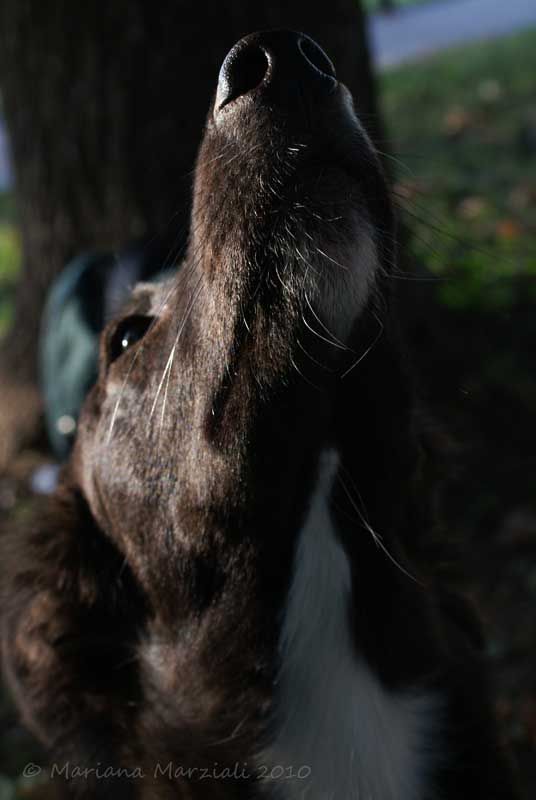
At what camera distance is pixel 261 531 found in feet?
8.44

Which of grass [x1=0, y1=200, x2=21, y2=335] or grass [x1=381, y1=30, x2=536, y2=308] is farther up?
grass [x1=0, y1=200, x2=21, y2=335]

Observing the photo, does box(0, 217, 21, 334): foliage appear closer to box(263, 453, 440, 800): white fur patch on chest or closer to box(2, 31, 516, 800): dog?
box(2, 31, 516, 800): dog

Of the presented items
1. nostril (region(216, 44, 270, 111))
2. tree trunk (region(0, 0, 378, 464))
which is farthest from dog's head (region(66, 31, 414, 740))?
tree trunk (region(0, 0, 378, 464))

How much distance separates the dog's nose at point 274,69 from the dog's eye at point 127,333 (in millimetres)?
964

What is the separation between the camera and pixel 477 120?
9180 mm

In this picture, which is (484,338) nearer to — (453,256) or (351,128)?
(453,256)

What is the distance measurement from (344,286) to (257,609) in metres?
0.99

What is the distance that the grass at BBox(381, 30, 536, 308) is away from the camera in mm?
5812

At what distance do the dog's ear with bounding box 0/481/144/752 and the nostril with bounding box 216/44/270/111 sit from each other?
1503 mm

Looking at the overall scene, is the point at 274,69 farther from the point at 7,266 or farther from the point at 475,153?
the point at 475,153

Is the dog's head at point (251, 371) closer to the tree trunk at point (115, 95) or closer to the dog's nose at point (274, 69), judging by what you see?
the dog's nose at point (274, 69)

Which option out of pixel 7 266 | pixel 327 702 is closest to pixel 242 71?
pixel 327 702

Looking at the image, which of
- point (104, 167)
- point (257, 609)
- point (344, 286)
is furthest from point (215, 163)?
point (104, 167)

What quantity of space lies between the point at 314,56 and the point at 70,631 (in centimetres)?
185
